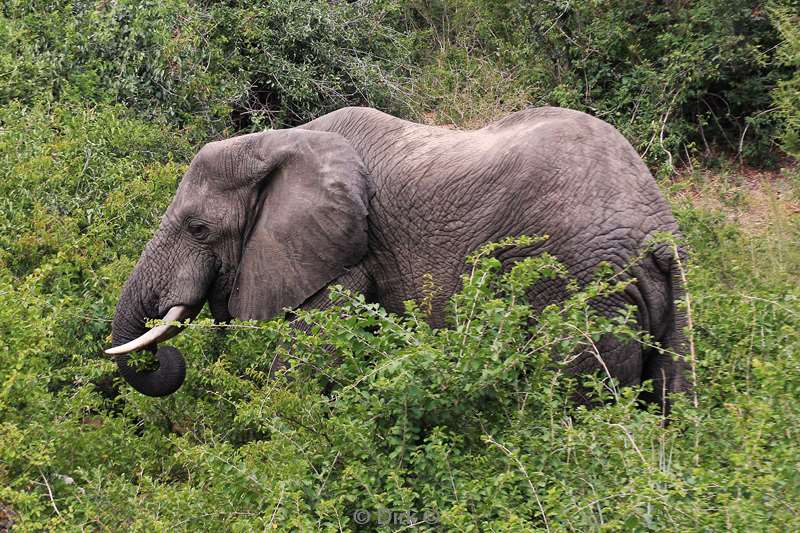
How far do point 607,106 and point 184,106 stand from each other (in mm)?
3693

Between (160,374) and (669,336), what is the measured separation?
2.41 metres

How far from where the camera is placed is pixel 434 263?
5.14 metres

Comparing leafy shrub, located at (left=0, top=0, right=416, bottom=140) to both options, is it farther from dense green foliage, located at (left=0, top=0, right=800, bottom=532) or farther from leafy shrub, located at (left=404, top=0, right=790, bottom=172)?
leafy shrub, located at (left=404, top=0, right=790, bottom=172)

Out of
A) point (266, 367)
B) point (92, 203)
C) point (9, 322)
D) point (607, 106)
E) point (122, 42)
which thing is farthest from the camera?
point (607, 106)

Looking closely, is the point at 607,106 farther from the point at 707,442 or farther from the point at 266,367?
the point at 707,442

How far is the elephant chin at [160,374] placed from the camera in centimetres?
547

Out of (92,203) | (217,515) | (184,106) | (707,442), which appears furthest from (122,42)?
(707,442)

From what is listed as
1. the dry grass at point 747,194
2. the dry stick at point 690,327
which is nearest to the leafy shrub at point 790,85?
the dry grass at point 747,194

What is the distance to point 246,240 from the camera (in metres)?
5.50

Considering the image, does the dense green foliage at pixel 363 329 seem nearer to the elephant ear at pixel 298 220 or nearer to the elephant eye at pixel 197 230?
the elephant ear at pixel 298 220

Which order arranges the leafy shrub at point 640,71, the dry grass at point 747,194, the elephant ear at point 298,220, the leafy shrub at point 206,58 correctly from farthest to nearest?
1. the leafy shrub at point 640,71
2. the leafy shrub at point 206,58
3. the dry grass at point 747,194
4. the elephant ear at point 298,220

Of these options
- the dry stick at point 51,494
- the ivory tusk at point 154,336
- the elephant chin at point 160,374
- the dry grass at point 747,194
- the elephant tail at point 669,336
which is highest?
the elephant tail at point 669,336

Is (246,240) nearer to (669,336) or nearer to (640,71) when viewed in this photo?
(669,336)

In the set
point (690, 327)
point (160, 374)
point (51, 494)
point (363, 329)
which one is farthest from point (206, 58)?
point (690, 327)
